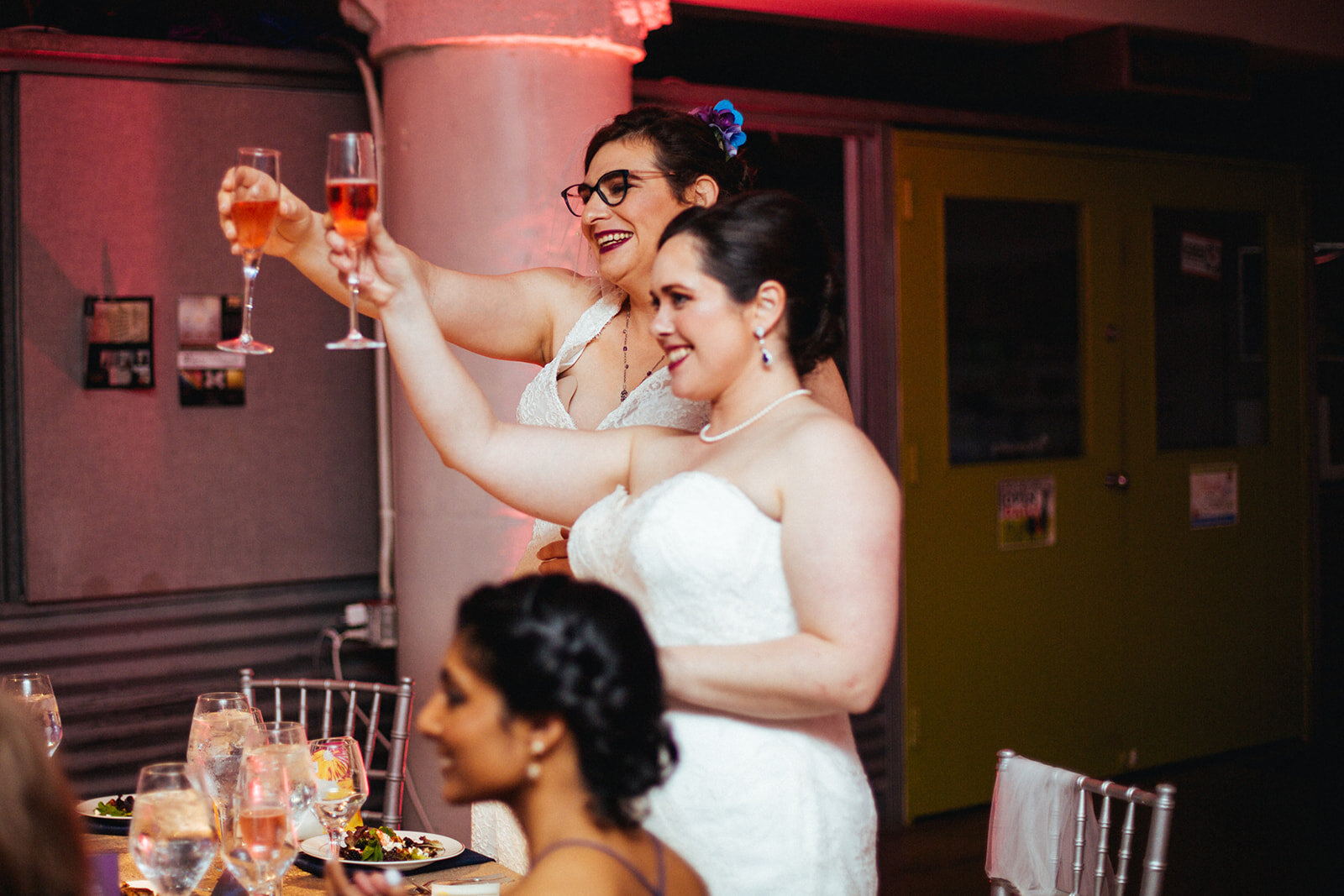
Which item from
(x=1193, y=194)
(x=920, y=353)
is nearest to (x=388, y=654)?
(x=920, y=353)

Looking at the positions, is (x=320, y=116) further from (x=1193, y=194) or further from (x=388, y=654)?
(x=1193, y=194)

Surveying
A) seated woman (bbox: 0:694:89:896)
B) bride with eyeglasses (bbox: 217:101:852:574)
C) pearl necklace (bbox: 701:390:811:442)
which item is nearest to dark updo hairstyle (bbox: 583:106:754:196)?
bride with eyeglasses (bbox: 217:101:852:574)

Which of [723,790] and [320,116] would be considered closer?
[723,790]

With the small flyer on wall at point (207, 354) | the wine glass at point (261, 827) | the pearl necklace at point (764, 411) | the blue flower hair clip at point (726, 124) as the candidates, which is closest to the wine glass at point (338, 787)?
the wine glass at point (261, 827)

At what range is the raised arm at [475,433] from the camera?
68.6 inches

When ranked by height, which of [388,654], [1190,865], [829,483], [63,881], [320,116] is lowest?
[1190,865]

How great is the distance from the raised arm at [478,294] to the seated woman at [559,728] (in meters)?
0.93

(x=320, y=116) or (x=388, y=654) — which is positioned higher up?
(x=320, y=116)

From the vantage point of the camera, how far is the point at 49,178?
379cm

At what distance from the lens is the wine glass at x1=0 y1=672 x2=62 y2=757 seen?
2.05 metres

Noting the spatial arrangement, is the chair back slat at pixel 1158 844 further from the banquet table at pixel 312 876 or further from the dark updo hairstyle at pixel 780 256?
the banquet table at pixel 312 876

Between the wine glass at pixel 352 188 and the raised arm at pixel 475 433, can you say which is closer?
the wine glass at pixel 352 188

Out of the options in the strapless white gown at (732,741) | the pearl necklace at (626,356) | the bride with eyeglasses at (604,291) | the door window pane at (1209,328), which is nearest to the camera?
the strapless white gown at (732,741)

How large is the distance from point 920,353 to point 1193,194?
1.73 m
